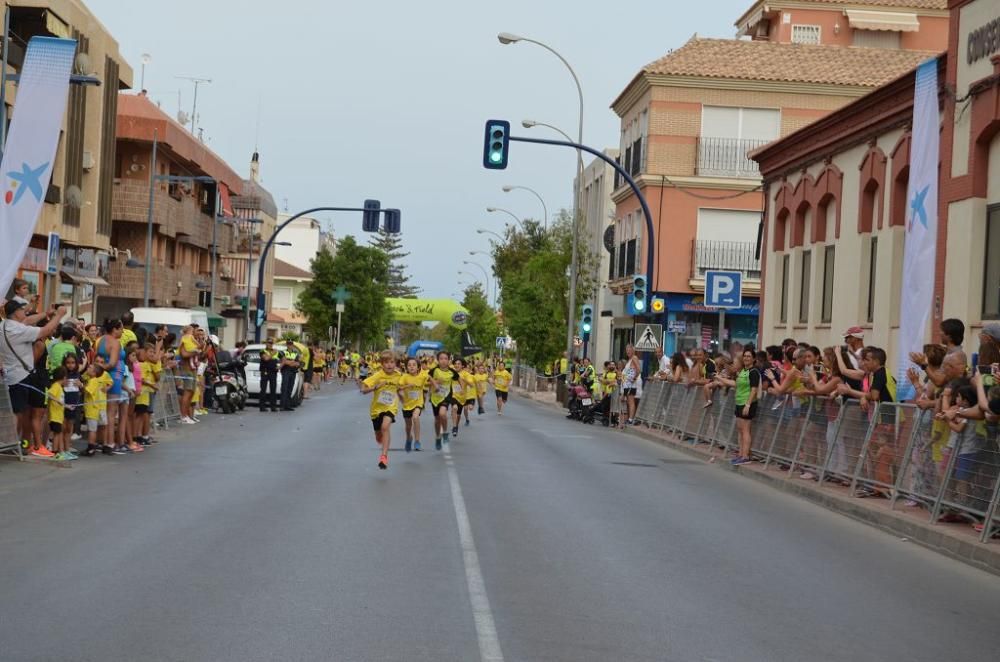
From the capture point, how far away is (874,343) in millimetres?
27203

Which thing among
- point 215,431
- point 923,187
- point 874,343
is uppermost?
point 923,187

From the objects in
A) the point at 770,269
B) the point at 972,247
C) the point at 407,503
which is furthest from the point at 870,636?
the point at 770,269

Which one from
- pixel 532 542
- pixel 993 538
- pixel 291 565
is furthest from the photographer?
pixel 993 538

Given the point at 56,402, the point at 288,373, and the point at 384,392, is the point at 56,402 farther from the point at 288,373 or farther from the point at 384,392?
the point at 288,373

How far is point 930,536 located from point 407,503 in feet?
16.2

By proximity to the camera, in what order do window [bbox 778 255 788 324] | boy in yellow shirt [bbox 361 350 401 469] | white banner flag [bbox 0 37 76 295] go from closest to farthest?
white banner flag [bbox 0 37 76 295], boy in yellow shirt [bbox 361 350 401 469], window [bbox 778 255 788 324]

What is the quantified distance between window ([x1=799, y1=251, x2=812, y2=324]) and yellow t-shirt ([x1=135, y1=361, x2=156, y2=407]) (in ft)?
50.7

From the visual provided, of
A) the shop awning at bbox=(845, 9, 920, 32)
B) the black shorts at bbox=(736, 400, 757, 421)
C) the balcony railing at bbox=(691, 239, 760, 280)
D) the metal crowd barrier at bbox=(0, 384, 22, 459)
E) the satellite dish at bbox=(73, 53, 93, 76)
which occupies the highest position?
the shop awning at bbox=(845, 9, 920, 32)

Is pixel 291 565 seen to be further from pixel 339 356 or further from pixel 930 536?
pixel 339 356

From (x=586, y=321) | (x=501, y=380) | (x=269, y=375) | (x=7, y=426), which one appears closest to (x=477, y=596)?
(x=7, y=426)

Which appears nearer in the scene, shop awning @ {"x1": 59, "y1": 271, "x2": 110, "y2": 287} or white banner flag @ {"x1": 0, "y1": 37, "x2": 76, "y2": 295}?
white banner flag @ {"x1": 0, "y1": 37, "x2": 76, "y2": 295}

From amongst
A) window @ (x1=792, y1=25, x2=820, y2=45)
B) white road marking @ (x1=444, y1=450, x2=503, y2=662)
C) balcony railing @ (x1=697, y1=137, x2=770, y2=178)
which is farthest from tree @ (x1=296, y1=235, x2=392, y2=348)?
white road marking @ (x1=444, y1=450, x2=503, y2=662)

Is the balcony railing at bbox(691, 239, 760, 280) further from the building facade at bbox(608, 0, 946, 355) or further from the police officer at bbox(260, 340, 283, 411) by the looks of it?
the police officer at bbox(260, 340, 283, 411)

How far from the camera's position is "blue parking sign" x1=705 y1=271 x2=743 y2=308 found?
26.8 metres
